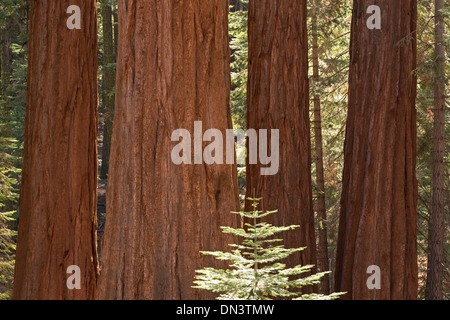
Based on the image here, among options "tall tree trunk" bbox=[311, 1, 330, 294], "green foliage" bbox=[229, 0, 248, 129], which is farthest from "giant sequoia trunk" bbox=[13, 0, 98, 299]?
"green foliage" bbox=[229, 0, 248, 129]

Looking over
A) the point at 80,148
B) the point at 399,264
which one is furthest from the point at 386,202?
the point at 80,148

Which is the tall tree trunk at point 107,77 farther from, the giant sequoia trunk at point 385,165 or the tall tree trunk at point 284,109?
the giant sequoia trunk at point 385,165

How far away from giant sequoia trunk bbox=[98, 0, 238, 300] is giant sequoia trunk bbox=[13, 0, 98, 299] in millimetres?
2597

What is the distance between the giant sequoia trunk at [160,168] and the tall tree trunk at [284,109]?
10.9 ft

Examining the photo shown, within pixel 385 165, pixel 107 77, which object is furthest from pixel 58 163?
pixel 107 77

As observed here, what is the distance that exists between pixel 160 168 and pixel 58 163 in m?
2.98

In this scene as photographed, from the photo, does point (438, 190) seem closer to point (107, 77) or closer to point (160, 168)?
point (160, 168)

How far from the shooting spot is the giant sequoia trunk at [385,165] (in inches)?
343

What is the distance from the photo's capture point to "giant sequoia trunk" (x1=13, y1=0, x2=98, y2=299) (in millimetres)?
7859

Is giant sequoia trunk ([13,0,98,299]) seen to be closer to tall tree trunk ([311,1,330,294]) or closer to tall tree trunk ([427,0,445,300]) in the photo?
tall tree trunk ([311,1,330,294])

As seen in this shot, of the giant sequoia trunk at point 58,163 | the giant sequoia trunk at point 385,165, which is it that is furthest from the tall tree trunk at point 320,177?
the giant sequoia trunk at point 58,163

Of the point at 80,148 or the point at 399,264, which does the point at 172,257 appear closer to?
the point at 80,148

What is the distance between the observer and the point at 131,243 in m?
5.33
